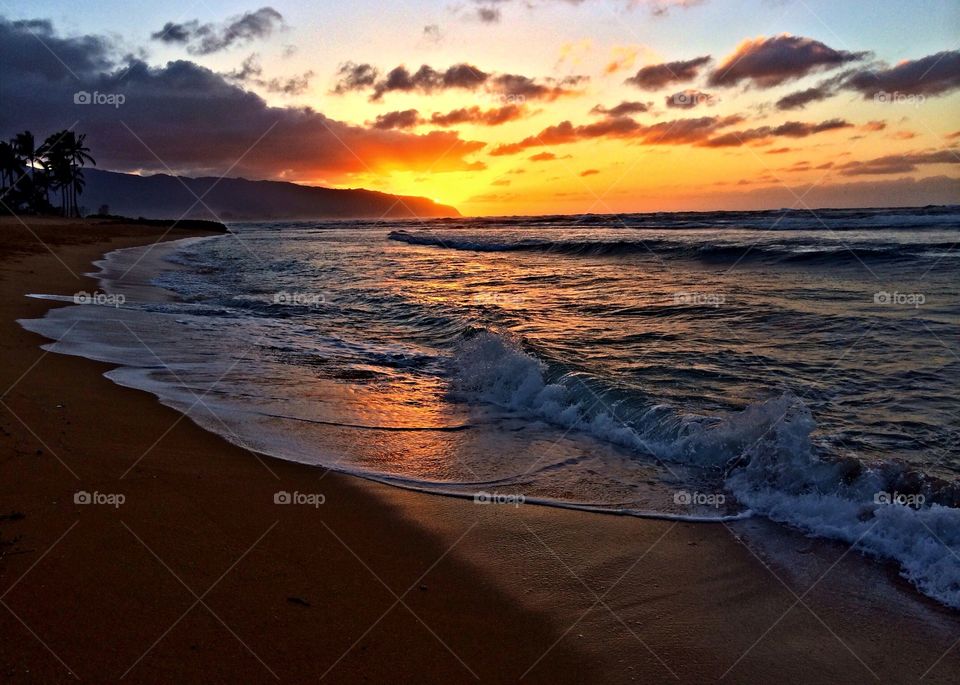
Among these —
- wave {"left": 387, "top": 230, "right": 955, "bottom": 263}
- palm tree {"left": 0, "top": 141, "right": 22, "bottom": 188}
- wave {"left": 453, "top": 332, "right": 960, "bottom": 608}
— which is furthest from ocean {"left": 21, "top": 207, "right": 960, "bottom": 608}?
palm tree {"left": 0, "top": 141, "right": 22, "bottom": 188}

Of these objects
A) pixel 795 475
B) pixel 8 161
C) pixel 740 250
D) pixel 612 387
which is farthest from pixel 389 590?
pixel 8 161

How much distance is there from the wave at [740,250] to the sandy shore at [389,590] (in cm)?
1954

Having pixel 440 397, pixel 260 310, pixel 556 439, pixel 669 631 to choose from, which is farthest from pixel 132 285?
pixel 669 631

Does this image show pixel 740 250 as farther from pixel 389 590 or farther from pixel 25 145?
pixel 25 145

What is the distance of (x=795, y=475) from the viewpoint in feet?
17.2

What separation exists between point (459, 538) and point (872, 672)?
7.90ft

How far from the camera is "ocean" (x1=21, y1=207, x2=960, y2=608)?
5.09 metres

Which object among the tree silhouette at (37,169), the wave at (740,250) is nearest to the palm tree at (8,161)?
the tree silhouette at (37,169)

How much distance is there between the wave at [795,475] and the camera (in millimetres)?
4168

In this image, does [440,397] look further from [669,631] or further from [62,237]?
[62,237]

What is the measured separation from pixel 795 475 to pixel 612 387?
106 inches

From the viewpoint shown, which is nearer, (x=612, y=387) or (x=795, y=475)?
(x=795, y=475)

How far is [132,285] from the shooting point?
1784cm

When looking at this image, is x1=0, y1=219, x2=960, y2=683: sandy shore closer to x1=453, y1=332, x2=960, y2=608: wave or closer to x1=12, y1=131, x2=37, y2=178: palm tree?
x1=453, y1=332, x2=960, y2=608: wave
